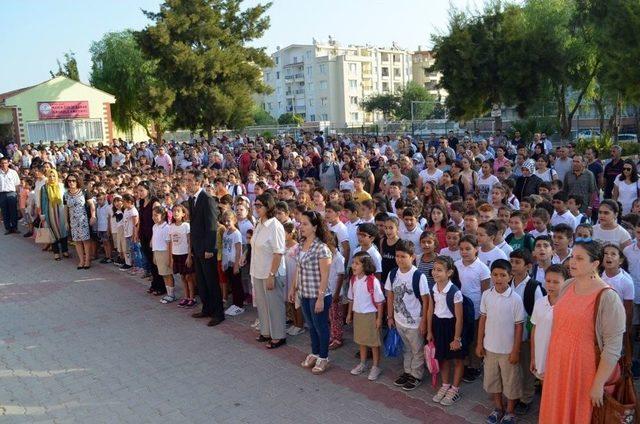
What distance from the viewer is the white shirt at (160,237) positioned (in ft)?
27.1

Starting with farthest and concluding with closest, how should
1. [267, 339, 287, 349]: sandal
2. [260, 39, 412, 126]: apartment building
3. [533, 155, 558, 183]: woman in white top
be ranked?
1. [260, 39, 412, 126]: apartment building
2. [533, 155, 558, 183]: woman in white top
3. [267, 339, 287, 349]: sandal

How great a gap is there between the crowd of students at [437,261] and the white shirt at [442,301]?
0.01 m

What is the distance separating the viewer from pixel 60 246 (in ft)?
38.8

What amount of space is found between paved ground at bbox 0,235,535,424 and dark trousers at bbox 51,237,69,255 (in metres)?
2.97

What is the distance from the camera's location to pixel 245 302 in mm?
8328

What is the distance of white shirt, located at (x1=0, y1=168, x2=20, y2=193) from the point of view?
13.8 metres

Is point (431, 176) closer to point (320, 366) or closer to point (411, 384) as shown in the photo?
point (320, 366)

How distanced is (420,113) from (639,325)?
54.1 m

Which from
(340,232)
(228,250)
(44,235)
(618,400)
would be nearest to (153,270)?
(228,250)

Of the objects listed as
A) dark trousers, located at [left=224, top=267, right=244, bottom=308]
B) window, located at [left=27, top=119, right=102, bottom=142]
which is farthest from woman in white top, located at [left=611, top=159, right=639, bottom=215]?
window, located at [left=27, top=119, right=102, bottom=142]

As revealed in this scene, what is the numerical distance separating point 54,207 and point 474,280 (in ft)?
29.5

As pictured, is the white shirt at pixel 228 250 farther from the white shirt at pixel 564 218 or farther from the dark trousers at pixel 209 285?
the white shirt at pixel 564 218

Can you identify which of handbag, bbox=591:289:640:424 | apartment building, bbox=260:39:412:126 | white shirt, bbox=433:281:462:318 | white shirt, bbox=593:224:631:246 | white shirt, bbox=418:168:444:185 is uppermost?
apartment building, bbox=260:39:412:126

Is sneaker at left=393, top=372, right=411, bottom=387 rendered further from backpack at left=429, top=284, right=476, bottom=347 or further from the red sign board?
the red sign board
